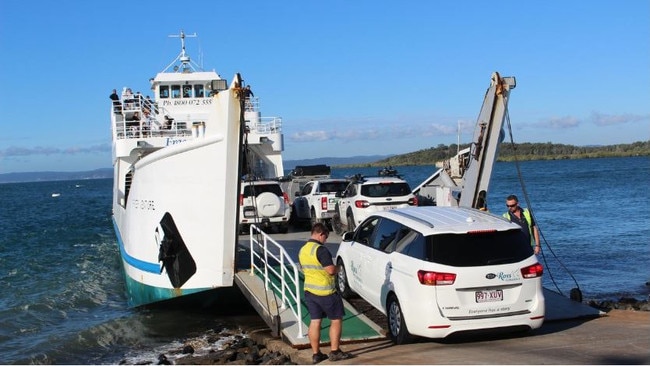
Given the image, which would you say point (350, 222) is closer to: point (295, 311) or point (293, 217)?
point (293, 217)

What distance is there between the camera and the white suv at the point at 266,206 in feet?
56.6

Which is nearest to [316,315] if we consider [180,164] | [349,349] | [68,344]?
[349,349]

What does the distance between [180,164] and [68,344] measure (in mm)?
3998

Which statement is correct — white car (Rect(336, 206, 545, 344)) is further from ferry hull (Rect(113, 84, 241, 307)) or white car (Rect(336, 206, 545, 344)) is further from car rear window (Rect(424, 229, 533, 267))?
ferry hull (Rect(113, 84, 241, 307))

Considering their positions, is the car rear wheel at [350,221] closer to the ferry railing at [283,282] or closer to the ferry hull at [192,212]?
the ferry railing at [283,282]

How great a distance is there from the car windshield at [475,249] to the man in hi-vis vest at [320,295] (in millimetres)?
1134

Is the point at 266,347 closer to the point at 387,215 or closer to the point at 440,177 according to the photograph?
the point at 387,215

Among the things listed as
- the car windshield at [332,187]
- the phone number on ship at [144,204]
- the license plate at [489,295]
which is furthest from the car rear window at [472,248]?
the car windshield at [332,187]

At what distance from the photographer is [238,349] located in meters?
9.69

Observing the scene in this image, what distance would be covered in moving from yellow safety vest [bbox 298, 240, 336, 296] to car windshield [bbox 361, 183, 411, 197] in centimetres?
819

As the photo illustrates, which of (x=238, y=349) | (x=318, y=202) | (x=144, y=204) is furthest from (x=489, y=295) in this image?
(x=318, y=202)

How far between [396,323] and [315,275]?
4.13ft

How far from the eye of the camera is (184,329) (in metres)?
12.4

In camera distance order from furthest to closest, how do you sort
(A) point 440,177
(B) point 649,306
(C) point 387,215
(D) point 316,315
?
(A) point 440,177 < (B) point 649,306 < (C) point 387,215 < (D) point 316,315
